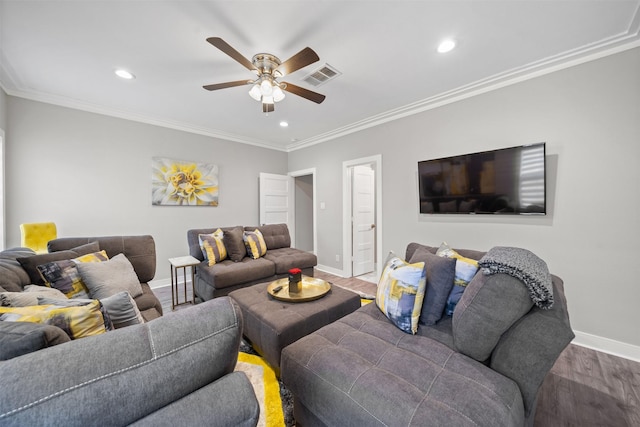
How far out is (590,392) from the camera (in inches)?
63.3

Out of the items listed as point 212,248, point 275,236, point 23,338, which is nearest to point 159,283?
point 212,248

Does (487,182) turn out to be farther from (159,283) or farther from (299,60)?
(159,283)

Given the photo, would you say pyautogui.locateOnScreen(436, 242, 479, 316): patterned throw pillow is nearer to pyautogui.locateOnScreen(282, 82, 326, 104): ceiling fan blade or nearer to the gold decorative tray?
the gold decorative tray

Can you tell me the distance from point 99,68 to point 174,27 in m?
1.20

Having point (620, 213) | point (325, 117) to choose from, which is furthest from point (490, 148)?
point (325, 117)

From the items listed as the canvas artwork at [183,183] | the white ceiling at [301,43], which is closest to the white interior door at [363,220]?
the white ceiling at [301,43]

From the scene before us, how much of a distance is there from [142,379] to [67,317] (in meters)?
0.51

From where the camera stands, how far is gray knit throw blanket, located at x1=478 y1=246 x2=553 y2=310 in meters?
1.07

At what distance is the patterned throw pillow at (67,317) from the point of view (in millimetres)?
762

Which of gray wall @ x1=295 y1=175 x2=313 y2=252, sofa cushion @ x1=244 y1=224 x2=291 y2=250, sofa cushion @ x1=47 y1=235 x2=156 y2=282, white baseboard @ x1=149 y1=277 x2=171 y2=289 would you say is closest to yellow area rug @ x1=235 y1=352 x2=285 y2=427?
sofa cushion @ x1=47 y1=235 x2=156 y2=282

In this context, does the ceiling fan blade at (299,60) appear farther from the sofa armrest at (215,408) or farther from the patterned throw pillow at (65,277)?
the patterned throw pillow at (65,277)

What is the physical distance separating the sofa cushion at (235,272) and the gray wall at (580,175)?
7.90 feet

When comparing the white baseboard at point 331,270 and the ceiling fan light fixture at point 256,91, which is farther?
the white baseboard at point 331,270

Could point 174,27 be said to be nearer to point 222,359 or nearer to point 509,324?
point 222,359
